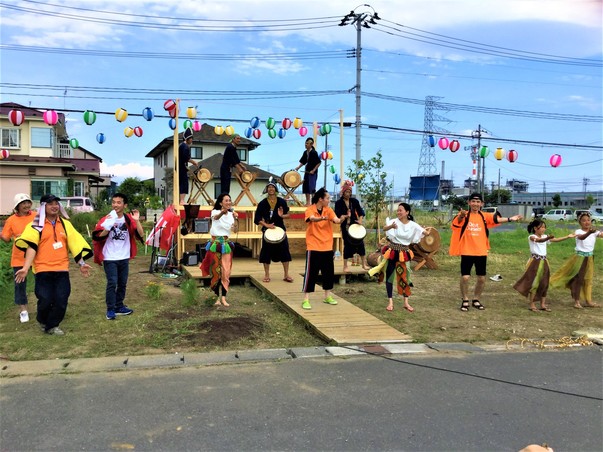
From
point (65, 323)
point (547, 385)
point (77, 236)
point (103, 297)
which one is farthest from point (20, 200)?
point (547, 385)

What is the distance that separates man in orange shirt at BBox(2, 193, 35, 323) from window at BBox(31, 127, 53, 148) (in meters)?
28.8

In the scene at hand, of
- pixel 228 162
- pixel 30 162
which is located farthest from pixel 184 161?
pixel 30 162

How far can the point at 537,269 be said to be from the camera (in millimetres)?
7453

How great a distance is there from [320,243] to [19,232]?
13.1ft

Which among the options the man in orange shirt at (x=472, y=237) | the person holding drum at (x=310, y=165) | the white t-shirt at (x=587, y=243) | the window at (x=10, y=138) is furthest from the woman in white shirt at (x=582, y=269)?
the window at (x=10, y=138)

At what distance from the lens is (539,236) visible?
7418 mm

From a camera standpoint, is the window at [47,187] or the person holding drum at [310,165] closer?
the person holding drum at [310,165]

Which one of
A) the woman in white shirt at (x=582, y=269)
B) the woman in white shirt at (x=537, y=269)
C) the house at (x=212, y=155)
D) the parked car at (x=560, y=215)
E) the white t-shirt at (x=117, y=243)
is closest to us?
the white t-shirt at (x=117, y=243)

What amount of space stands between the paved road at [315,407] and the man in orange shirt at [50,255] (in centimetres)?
151

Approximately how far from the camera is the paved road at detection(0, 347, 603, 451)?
318cm

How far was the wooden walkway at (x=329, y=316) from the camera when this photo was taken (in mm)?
5512

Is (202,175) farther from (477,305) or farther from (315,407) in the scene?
(315,407)

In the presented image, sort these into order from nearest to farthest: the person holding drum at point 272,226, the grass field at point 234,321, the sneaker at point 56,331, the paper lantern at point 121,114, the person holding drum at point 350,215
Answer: the grass field at point 234,321 < the sneaker at point 56,331 < the person holding drum at point 272,226 < the person holding drum at point 350,215 < the paper lantern at point 121,114

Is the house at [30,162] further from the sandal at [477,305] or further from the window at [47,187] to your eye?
the sandal at [477,305]
